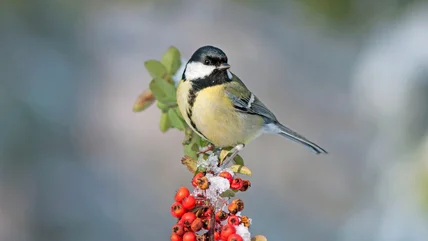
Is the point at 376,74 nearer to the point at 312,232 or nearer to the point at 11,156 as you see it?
the point at 312,232

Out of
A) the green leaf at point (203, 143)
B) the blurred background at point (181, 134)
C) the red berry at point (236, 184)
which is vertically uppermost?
the blurred background at point (181, 134)

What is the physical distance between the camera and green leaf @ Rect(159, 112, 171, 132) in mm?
1688

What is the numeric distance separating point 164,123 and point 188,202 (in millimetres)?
589

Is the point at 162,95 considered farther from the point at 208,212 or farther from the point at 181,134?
the point at 181,134

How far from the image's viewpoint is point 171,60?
1713mm

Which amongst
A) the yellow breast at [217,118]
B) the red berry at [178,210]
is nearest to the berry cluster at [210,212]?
the red berry at [178,210]

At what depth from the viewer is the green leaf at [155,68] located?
1663 mm

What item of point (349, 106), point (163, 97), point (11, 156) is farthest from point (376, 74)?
point (163, 97)

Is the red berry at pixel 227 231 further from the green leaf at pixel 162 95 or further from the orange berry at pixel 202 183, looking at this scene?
the green leaf at pixel 162 95

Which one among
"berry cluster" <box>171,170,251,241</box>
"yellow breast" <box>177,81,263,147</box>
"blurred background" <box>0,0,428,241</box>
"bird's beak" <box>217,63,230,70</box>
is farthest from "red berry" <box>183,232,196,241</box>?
"blurred background" <box>0,0,428,241</box>

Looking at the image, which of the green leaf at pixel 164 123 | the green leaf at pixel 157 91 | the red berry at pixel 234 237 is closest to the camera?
the red berry at pixel 234 237

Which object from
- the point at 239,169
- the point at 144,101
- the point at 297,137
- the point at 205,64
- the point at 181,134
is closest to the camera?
the point at 239,169

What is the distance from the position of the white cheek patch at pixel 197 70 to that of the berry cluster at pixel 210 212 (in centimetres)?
52

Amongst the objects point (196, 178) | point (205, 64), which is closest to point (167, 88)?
point (205, 64)
